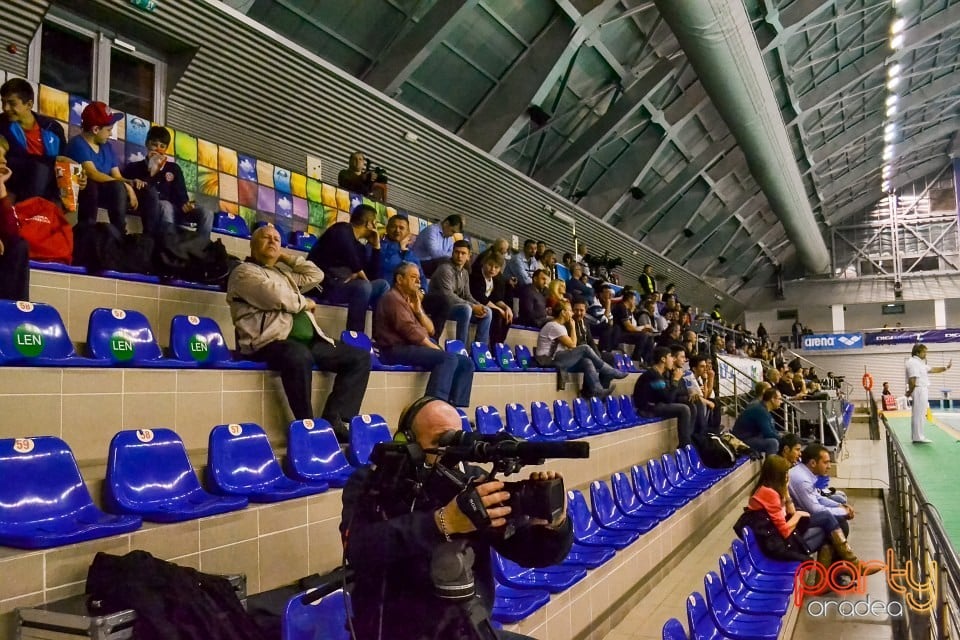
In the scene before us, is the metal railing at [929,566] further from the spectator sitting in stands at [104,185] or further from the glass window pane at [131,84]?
the glass window pane at [131,84]

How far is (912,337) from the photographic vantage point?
26.4m

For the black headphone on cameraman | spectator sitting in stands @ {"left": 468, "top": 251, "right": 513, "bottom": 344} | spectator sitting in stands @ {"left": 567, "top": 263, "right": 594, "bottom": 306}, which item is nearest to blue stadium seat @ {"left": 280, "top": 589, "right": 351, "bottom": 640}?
the black headphone on cameraman

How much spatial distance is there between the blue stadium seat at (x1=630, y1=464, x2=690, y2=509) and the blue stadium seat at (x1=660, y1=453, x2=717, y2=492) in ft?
1.65

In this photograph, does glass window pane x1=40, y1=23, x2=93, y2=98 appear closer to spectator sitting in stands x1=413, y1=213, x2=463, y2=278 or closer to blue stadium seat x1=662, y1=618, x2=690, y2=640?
spectator sitting in stands x1=413, y1=213, x2=463, y2=278

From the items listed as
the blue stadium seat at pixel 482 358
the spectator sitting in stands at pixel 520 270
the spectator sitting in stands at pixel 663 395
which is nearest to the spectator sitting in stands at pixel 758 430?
the spectator sitting in stands at pixel 663 395

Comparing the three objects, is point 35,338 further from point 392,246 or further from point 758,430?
point 758,430

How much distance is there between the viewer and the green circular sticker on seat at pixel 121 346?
10.4ft

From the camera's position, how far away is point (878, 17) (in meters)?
14.5

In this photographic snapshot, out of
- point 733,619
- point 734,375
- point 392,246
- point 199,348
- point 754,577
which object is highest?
point 392,246

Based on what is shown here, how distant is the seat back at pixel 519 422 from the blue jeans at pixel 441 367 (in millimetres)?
616

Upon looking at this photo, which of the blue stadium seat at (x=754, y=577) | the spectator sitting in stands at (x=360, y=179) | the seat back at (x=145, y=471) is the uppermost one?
the spectator sitting in stands at (x=360, y=179)

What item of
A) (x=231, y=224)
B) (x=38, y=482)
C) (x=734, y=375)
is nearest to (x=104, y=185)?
(x=231, y=224)

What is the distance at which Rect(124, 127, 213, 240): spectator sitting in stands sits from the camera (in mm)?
4719

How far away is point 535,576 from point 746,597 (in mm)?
1369
